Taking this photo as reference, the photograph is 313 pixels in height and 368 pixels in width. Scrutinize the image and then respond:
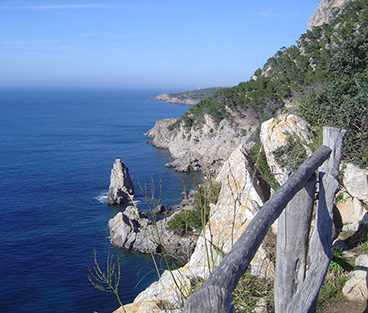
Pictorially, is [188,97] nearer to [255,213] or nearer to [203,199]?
[203,199]

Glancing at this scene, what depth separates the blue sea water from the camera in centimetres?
1842

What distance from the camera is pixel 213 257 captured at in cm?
469

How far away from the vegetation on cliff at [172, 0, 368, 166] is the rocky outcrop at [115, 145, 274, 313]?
1673mm

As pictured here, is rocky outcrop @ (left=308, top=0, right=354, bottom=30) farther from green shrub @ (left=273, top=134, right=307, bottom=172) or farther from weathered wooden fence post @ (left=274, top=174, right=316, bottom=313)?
weathered wooden fence post @ (left=274, top=174, right=316, bottom=313)

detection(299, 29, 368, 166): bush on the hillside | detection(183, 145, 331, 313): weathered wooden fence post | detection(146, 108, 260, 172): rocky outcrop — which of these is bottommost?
detection(146, 108, 260, 172): rocky outcrop

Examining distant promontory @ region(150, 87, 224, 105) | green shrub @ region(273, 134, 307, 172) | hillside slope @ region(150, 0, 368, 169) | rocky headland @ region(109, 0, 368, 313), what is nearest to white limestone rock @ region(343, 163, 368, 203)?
rocky headland @ region(109, 0, 368, 313)

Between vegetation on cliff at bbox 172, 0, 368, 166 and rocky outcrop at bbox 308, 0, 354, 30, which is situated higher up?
rocky outcrop at bbox 308, 0, 354, 30

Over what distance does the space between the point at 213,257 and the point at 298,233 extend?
8.36ft

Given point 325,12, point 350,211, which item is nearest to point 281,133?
point 350,211

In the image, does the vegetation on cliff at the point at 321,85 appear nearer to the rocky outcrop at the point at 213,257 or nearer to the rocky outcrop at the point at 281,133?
the rocky outcrop at the point at 281,133

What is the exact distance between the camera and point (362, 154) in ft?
17.6

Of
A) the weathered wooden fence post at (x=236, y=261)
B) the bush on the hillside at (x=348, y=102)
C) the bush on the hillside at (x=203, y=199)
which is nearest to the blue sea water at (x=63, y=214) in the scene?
the bush on the hillside at (x=203, y=199)

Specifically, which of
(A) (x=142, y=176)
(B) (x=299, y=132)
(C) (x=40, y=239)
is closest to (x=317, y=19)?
(A) (x=142, y=176)

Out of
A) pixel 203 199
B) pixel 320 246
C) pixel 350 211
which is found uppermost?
pixel 320 246
